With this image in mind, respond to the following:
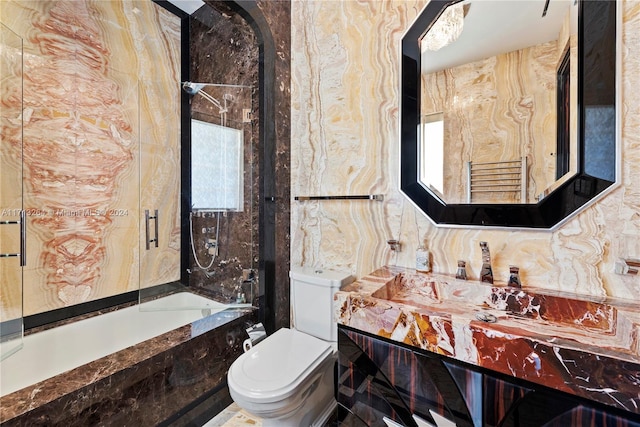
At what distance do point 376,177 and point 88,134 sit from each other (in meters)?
2.07

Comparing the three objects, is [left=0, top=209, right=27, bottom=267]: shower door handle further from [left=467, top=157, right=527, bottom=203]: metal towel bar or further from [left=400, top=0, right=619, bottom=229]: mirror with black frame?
[left=467, top=157, right=527, bottom=203]: metal towel bar

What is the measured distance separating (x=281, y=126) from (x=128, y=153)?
4.20 ft

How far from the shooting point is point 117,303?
6.82 ft

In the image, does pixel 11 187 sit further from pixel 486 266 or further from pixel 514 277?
pixel 514 277

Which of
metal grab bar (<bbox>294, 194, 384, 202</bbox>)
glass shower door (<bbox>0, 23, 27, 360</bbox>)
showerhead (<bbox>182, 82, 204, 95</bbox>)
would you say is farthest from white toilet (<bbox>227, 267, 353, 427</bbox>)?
showerhead (<bbox>182, 82, 204, 95</bbox>)

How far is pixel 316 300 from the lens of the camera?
1622 millimetres

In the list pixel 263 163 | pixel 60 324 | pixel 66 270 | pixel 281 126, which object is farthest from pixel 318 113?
pixel 60 324

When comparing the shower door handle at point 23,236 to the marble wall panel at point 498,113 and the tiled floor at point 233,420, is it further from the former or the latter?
the marble wall panel at point 498,113

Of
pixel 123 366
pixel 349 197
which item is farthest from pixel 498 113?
pixel 123 366

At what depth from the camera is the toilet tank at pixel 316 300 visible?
61.8 inches

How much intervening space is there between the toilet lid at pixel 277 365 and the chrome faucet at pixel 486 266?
2.86 feet

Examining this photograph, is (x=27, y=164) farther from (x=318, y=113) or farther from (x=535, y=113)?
(x=535, y=113)

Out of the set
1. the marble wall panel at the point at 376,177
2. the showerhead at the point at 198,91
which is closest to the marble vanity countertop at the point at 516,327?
the marble wall panel at the point at 376,177

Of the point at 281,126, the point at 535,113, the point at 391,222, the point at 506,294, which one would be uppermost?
the point at 281,126
